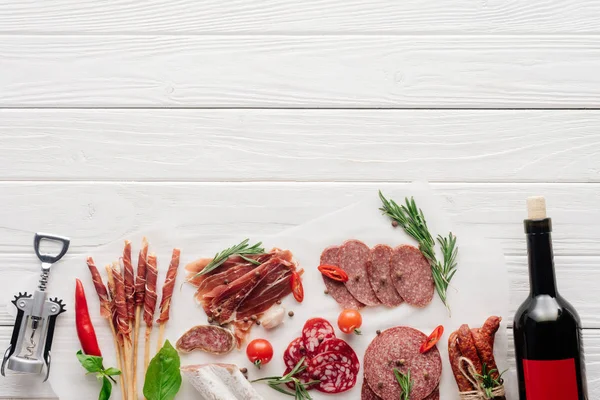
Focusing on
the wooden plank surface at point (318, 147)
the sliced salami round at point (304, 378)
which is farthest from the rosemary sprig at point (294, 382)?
the wooden plank surface at point (318, 147)

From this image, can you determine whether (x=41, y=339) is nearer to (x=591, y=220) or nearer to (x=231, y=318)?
(x=231, y=318)

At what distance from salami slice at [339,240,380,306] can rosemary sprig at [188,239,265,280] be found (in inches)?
8.5

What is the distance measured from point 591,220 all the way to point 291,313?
2.66 feet

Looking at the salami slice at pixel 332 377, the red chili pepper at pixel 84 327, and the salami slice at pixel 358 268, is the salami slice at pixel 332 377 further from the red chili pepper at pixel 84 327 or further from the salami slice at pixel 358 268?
the red chili pepper at pixel 84 327

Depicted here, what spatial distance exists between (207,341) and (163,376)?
0.13 metres

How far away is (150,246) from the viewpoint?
4.81 feet

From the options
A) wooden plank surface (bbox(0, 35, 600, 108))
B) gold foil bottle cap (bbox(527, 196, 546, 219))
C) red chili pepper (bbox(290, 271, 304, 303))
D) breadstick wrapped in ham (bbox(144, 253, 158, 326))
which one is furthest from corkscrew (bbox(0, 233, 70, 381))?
gold foil bottle cap (bbox(527, 196, 546, 219))

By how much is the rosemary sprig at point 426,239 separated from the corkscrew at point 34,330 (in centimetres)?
88

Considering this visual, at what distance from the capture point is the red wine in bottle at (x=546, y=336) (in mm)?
1233

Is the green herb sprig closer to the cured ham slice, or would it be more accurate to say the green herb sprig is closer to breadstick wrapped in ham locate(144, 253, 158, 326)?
breadstick wrapped in ham locate(144, 253, 158, 326)

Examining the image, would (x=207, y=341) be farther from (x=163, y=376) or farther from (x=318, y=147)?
(x=318, y=147)

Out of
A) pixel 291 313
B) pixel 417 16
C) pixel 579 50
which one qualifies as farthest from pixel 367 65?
pixel 291 313

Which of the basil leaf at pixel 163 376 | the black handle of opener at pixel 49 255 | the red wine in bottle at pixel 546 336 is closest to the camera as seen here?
the red wine in bottle at pixel 546 336

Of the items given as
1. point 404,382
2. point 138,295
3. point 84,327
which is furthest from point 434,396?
point 84,327
